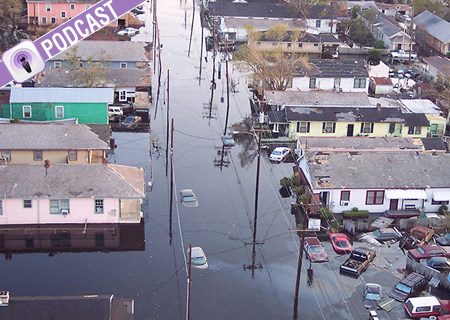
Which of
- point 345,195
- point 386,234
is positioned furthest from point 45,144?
point 386,234

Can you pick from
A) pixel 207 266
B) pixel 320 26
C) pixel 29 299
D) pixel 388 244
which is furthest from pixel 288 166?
pixel 320 26

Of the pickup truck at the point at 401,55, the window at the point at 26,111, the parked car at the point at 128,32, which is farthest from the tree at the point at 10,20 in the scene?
the pickup truck at the point at 401,55

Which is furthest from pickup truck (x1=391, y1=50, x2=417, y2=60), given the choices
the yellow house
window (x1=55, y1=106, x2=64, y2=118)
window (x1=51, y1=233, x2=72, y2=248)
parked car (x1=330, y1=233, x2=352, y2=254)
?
window (x1=51, y1=233, x2=72, y2=248)

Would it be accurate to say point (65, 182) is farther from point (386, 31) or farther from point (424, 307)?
point (386, 31)

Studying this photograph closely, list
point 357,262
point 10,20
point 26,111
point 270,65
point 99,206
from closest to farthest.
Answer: point 357,262 < point 99,206 < point 26,111 < point 270,65 < point 10,20

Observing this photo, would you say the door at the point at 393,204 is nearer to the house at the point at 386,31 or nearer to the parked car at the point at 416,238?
the parked car at the point at 416,238

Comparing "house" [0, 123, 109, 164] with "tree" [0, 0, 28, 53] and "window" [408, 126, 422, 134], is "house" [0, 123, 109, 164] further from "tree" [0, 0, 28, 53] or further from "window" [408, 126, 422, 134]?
"tree" [0, 0, 28, 53]

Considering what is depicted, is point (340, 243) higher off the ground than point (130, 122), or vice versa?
point (130, 122)

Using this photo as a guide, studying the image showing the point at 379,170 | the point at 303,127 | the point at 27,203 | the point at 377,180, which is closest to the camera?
the point at 27,203
